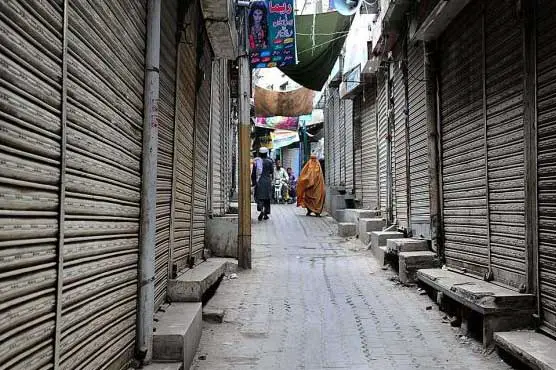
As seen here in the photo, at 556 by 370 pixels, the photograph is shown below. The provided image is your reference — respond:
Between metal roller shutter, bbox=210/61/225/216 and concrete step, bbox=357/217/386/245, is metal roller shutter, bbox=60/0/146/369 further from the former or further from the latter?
concrete step, bbox=357/217/386/245

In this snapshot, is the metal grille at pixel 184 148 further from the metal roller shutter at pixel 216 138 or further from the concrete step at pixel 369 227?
the concrete step at pixel 369 227

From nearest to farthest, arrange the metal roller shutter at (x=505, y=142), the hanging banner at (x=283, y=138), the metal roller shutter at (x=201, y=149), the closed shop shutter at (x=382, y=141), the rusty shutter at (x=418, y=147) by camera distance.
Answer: the metal roller shutter at (x=505, y=142) → the metal roller shutter at (x=201, y=149) → the rusty shutter at (x=418, y=147) → the closed shop shutter at (x=382, y=141) → the hanging banner at (x=283, y=138)

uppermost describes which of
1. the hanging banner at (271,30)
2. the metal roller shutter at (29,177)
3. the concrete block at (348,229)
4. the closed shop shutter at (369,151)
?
the hanging banner at (271,30)

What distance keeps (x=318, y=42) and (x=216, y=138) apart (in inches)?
A: 182

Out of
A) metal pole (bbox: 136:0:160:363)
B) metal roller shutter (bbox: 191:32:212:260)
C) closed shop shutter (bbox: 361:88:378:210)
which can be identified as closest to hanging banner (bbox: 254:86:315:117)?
closed shop shutter (bbox: 361:88:378:210)

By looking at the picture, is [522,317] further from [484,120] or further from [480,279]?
[484,120]

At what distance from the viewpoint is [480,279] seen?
5.84 m

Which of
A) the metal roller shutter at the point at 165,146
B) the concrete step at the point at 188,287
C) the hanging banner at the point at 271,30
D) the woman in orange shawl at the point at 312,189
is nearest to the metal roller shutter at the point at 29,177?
the metal roller shutter at the point at 165,146

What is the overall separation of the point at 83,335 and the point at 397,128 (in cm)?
856

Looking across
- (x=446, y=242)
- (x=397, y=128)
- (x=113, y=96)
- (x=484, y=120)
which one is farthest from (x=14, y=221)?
(x=397, y=128)

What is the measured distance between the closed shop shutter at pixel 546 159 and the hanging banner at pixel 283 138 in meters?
26.4

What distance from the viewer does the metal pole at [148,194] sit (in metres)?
3.77

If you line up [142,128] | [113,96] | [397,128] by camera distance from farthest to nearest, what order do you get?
[397,128] → [142,128] → [113,96]

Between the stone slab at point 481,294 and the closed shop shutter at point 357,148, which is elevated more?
the closed shop shutter at point 357,148
